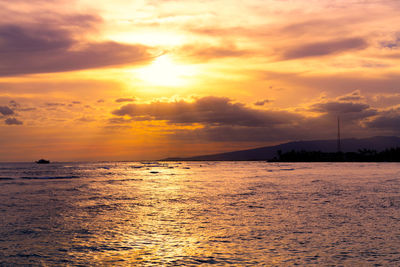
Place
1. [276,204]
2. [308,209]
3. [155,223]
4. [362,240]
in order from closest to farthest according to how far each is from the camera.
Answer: [362,240] → [155,223] → [308,209] → [276,204]

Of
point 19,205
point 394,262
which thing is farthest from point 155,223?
point 19,205

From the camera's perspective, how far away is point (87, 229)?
19.6 m

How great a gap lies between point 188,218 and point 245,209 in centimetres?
539

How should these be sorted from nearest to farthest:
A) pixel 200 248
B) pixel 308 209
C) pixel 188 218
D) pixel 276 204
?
pixel 200 248
pixel 188 218
pixel 308 209
pixel 276 204

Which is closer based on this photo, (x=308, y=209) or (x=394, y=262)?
(x=394, y=262)

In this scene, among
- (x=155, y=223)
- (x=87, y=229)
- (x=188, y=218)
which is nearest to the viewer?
(x=87, y=229)

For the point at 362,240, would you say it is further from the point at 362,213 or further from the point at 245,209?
the point at 245,209

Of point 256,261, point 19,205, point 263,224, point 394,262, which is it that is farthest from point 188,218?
point 19,205

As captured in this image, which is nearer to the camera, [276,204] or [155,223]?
[155,223]

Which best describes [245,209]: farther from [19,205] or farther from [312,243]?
[19,205]

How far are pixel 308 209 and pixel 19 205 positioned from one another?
884 inches

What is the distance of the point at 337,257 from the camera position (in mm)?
13680

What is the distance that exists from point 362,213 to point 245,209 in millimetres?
7705

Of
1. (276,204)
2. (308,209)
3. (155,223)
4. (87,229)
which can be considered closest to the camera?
(87,229)
